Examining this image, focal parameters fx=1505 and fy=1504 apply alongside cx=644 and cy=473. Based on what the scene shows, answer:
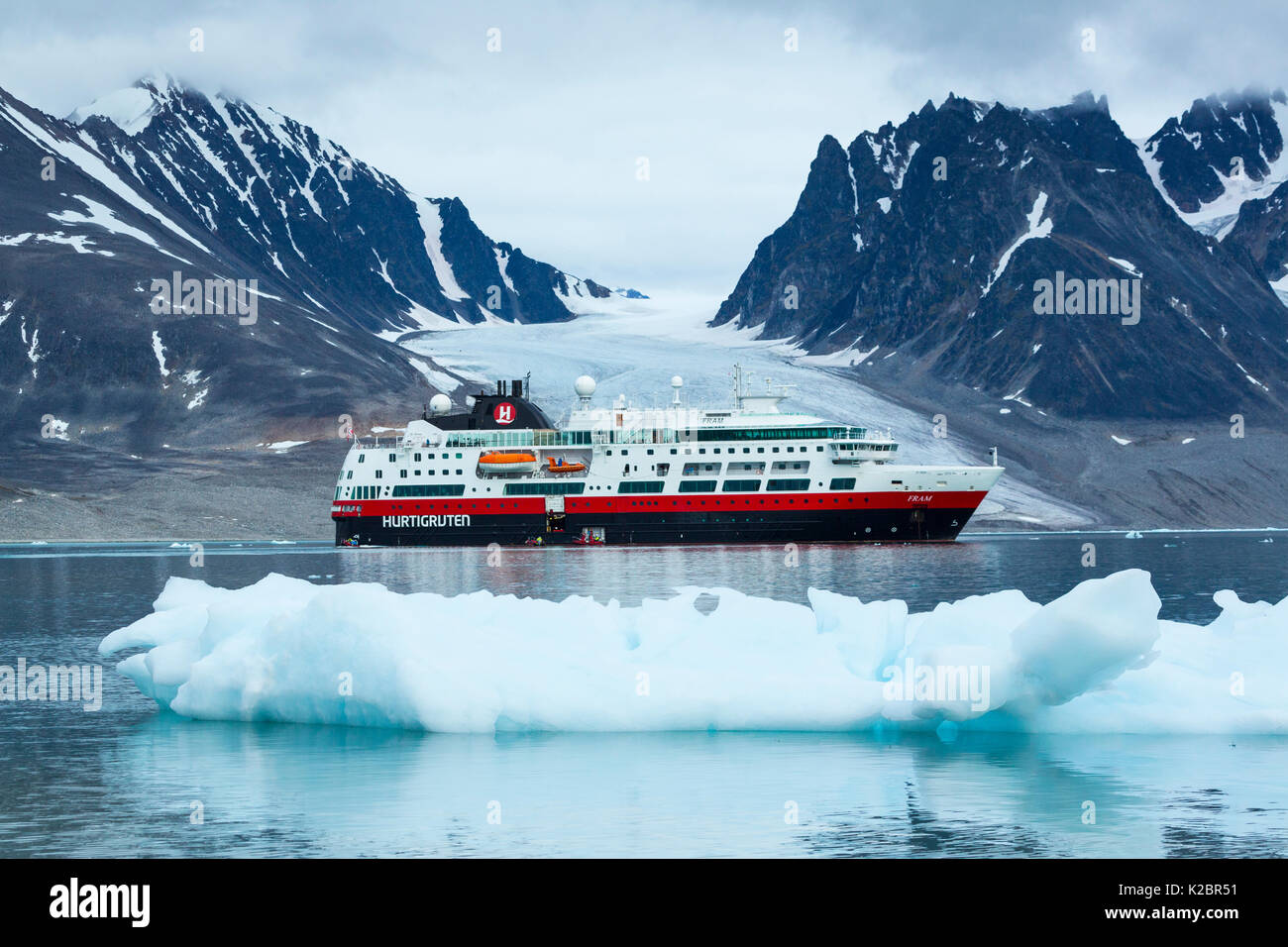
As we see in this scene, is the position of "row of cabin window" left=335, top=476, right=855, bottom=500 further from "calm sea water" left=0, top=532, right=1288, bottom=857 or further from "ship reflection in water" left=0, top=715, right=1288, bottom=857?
"ship reflection in water" left=0, top=715, right=1288, bottom=857

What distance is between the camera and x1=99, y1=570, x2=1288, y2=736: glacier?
22672 millimetres

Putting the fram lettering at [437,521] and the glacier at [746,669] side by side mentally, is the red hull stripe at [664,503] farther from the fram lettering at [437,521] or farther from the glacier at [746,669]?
the glacier at [746,669]

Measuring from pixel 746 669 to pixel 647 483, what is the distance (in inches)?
3003

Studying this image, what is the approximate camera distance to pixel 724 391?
18462 cm

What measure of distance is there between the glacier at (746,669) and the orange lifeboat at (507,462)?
75.0 metres

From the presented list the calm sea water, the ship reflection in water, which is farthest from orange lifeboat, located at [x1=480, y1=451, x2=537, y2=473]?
the ship reflection in water

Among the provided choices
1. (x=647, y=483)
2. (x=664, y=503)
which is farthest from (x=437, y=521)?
(x=664, y=503)

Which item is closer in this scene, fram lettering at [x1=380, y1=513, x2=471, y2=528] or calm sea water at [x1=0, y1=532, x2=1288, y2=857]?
calm sea water at [x1=0, y1=532, x2=1288, y2=857]

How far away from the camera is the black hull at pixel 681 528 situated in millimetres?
99375

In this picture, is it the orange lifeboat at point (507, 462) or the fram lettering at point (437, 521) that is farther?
the fram lettering at point (437, 521)
